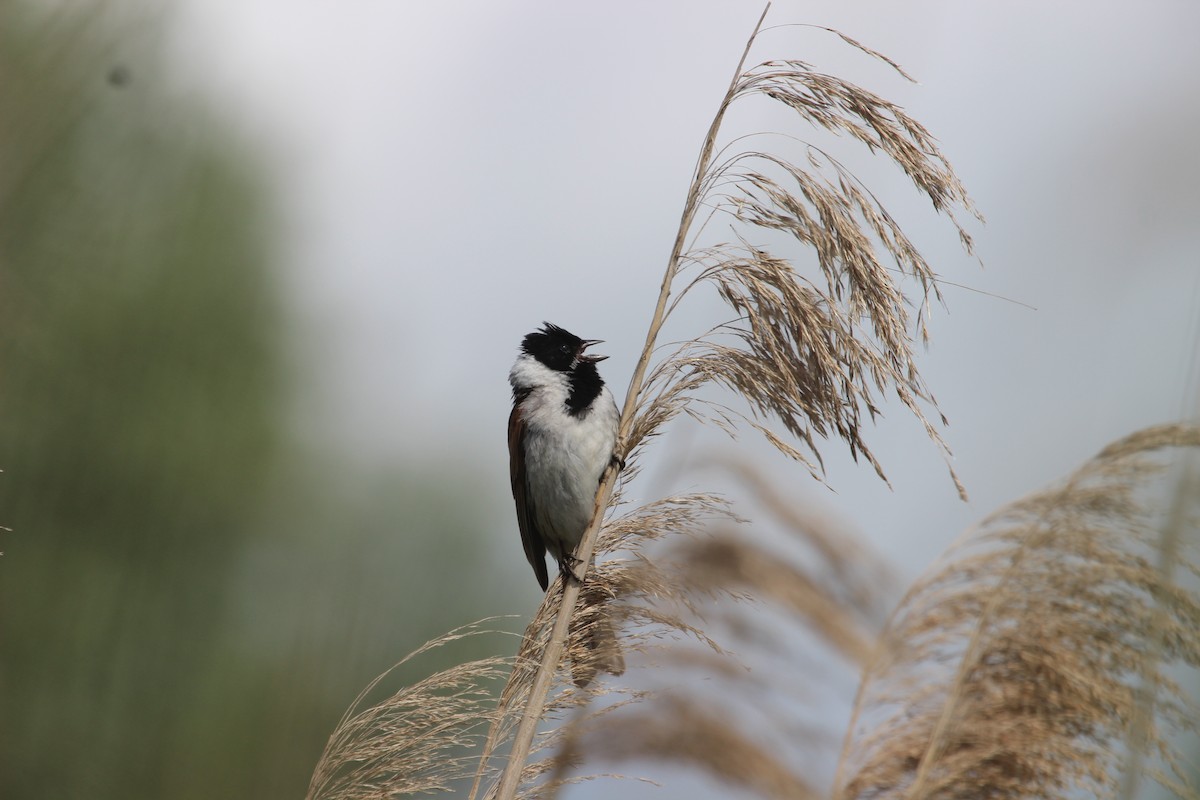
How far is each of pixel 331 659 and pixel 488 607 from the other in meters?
5.11

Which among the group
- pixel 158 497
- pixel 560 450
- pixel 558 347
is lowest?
pixel 158 497

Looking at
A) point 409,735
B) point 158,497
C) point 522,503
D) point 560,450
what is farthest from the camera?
point 158,497

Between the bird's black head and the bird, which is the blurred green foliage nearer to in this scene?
the bird

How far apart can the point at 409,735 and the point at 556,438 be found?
6.11 feet

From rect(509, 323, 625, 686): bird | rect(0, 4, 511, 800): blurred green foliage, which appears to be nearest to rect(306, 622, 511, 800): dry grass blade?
rect(0, 4, 511, 800): blurred green foliage

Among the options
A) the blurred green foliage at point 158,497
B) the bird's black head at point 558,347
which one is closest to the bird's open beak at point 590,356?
the bird's black head at point 558,347

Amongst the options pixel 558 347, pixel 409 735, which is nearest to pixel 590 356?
pixel 558 347

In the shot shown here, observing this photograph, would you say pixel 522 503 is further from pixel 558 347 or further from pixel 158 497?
pixel 158 497

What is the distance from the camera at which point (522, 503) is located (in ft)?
12.4

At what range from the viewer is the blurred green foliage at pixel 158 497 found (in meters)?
2.54

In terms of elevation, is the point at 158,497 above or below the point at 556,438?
below

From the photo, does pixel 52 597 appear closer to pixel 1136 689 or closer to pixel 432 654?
pixel 432 654

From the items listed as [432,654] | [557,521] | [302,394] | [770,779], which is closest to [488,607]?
[557,521]

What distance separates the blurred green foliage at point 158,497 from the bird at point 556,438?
22.3 inches
